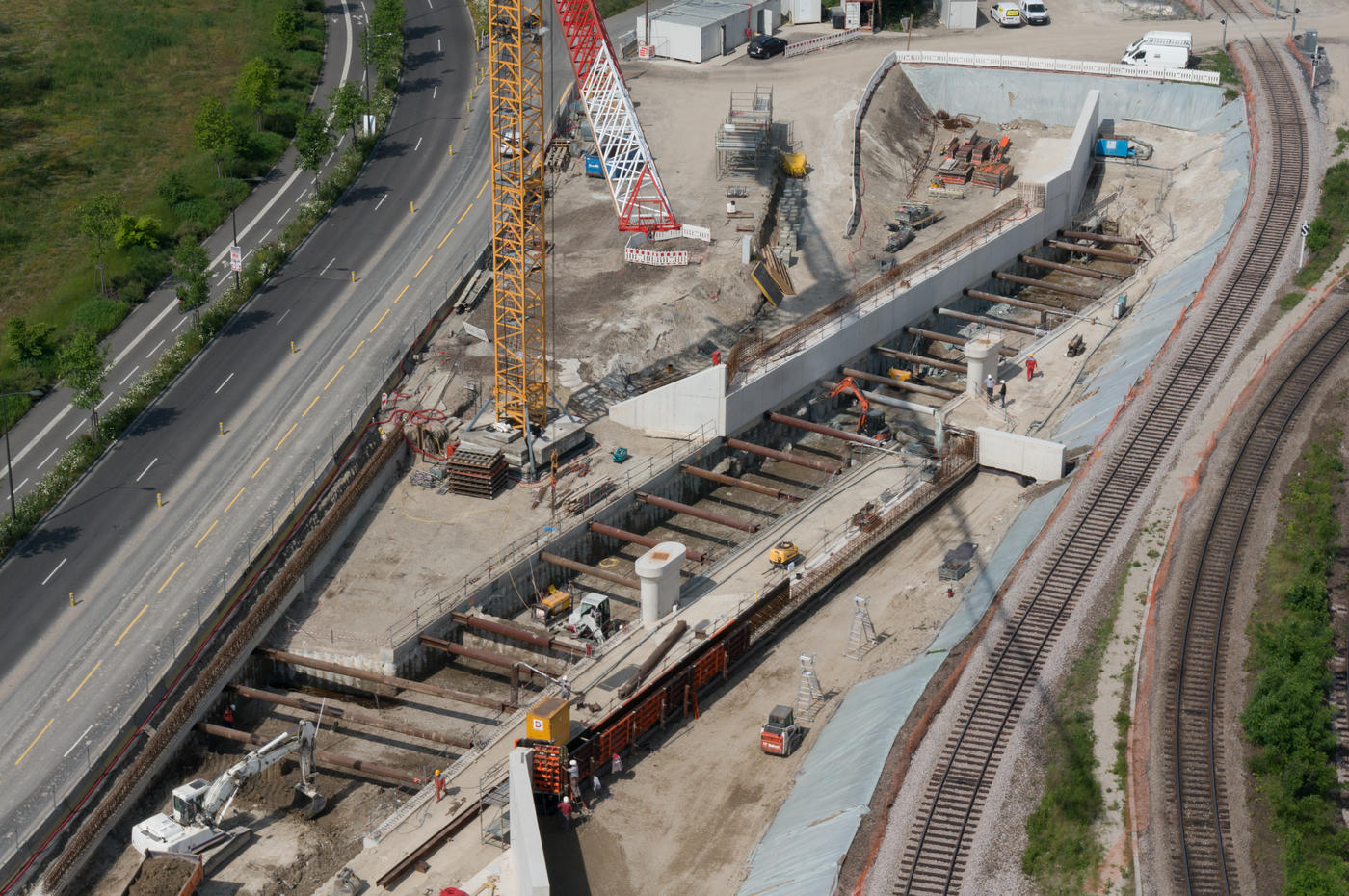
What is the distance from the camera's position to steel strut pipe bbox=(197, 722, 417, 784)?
194 feet

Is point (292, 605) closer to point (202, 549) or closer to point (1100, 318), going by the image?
point (202, 549)

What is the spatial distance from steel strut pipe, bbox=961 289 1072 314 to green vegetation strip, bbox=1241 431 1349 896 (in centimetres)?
3066

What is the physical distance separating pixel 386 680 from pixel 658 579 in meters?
11.1

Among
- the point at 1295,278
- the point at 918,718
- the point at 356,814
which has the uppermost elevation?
the point at 1295,278

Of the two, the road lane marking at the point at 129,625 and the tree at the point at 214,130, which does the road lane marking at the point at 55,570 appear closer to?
the road lane marking at the point at 129,625

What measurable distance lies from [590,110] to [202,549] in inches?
1549

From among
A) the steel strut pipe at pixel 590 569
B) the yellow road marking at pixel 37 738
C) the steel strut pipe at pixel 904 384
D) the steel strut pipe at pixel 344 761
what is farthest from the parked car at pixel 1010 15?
the yellow road marking at pixel 37 738

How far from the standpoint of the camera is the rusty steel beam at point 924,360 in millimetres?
88938

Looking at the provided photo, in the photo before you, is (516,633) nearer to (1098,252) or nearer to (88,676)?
(88,676)

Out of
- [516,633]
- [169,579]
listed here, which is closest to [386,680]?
[516,633]

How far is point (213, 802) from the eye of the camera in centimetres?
5625

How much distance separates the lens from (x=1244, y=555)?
64.3 meters

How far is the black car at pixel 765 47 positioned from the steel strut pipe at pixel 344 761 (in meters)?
70.9

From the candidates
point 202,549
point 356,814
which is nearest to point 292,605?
point 202,549
